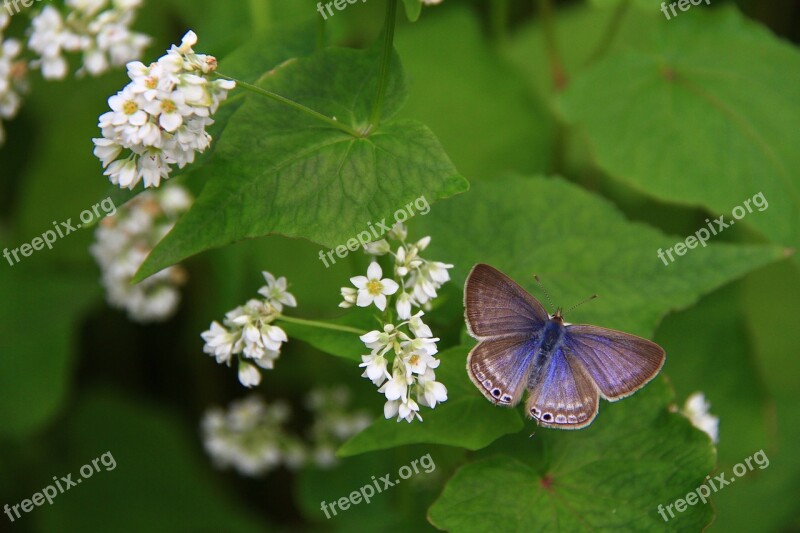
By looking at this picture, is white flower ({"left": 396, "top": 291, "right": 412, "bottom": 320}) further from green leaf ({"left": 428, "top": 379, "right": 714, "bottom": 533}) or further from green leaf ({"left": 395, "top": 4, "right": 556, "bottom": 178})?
green leaf ({"left": 395, "top": 4, "right": 556, "bottom": 178})

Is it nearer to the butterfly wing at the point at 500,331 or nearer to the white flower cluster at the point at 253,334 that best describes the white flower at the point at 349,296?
the white flower cluster at the point at 253,334

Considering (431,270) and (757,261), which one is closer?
(431,270)

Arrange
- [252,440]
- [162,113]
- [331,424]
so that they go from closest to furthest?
[162,113], [331,424], [252,440]

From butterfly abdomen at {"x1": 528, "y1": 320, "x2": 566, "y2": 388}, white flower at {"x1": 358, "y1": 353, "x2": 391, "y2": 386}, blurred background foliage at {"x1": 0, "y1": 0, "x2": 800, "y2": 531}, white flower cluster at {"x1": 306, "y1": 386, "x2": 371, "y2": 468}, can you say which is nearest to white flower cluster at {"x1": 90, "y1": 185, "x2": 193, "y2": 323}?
blurred background foliage at {"x1": 0, "y1": 0, "x2": 800, "y2": 531}

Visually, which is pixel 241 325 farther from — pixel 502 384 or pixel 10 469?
pixel 10 469

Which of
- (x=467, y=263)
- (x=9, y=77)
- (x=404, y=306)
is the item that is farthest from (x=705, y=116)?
(x=9, y=77)

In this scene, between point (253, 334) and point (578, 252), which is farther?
point (578, 252)

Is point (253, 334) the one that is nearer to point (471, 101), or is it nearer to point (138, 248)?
point (138, 248)

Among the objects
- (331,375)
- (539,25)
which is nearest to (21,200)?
(331,375)
